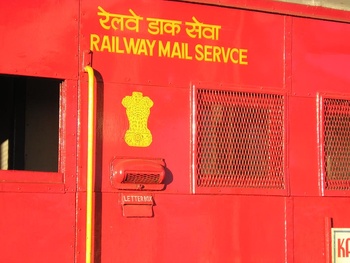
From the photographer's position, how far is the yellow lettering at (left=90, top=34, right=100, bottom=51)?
461cm

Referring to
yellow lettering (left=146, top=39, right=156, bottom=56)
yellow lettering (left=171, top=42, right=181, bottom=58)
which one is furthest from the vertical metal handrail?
yellow lettering (left=171, top=42, right=181, bottom=58)

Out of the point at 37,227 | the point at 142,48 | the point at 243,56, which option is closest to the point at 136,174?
the point at 37,227

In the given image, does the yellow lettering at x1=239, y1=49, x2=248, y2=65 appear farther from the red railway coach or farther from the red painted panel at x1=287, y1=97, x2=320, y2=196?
the red painted panel at x1=287, y1=97, x2=320, y2=196

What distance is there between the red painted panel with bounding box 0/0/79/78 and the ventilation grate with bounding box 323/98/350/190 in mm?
1900

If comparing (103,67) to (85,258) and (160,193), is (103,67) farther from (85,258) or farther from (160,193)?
(85,258)

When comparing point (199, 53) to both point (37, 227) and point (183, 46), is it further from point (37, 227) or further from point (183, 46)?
point (37, 227)

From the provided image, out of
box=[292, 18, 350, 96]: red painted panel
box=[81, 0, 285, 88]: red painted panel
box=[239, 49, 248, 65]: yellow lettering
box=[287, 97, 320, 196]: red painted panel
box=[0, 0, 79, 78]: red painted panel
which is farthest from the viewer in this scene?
box=[292, 18, 350, 96]: red painted panel

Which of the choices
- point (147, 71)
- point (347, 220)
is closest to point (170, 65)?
point (147, 71)

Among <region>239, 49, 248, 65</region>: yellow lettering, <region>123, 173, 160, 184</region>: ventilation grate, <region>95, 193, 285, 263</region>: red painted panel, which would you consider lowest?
<region>95, 193, 285, 263</region>: red painted panel

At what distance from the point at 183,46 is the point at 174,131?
0.56 meters

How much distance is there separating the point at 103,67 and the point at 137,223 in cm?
99

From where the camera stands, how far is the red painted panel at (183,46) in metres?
4.66

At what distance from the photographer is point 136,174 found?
4.59 m

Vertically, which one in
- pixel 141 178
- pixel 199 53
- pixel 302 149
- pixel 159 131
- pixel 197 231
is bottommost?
pixel 197 231
